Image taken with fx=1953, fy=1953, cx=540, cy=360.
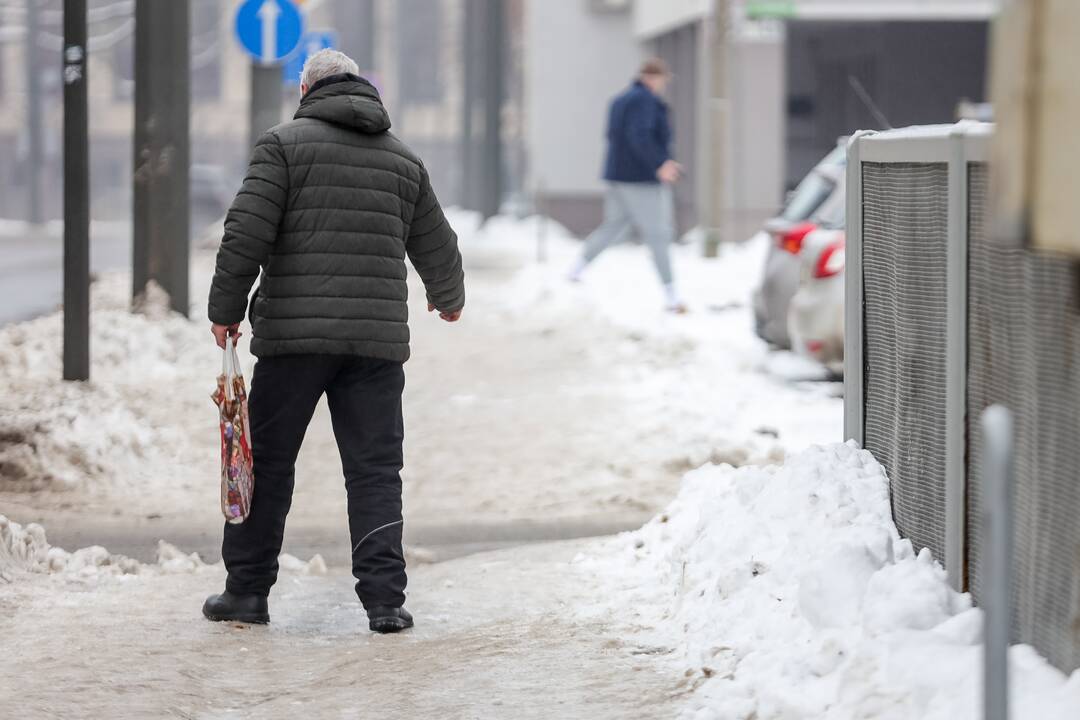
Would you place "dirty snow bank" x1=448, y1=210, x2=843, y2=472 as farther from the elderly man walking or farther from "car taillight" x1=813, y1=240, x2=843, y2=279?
the elderly man walking

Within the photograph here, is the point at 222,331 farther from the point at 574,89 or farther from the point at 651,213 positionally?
the point at 574,89

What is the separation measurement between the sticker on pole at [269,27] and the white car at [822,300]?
Result: 606 cm

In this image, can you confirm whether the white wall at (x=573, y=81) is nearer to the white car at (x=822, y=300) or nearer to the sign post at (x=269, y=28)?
the sign post at (x=269, y=28)

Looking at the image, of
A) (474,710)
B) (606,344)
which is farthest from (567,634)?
(606,344)

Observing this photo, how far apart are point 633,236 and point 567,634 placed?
2555 centimetres

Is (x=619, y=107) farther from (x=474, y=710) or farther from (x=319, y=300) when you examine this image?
(x=474, y=710)

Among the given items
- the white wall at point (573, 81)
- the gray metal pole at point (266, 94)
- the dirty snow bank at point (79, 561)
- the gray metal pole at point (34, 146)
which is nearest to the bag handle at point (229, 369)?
the dirty snow bank at point (79, 561)

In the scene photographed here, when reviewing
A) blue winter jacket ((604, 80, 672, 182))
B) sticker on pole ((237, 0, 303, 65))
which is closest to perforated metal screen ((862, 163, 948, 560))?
blue winter jacket ((604, 80, 672, 182))

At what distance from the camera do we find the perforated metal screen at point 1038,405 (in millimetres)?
3781

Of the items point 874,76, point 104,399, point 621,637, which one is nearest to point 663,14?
point 874,76

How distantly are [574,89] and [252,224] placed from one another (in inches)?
1085

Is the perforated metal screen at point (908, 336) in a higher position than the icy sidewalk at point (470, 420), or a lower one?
higher

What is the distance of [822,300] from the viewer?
10.7 meters

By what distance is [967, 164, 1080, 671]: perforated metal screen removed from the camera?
3.78m
